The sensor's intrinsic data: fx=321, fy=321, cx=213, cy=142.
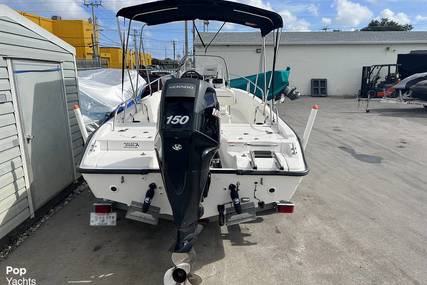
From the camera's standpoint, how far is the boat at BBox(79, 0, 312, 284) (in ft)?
8.13

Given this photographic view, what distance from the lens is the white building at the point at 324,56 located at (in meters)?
19.7

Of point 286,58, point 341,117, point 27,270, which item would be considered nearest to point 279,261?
point 27,270

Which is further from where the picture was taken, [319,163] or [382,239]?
[319,163]

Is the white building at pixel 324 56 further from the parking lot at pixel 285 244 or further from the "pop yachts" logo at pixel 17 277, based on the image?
the "pop yachts" logo at pixel 17 277

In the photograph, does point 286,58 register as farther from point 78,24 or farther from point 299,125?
point 78,24

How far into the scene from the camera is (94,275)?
9.64 feet

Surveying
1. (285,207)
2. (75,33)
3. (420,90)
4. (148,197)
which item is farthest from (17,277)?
(75,33)

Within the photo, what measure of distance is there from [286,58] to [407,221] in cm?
1725

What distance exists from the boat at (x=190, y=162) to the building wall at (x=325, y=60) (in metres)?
15.9

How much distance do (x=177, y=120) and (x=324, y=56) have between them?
19663mm

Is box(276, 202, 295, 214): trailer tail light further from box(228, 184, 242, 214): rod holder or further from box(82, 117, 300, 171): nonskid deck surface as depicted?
box(228, 184, 242, 214): rod holder

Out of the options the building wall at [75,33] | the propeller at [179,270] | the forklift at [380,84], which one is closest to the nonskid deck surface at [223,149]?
the propeller at [179,270]

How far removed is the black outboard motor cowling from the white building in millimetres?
17612

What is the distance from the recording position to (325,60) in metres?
20.0
